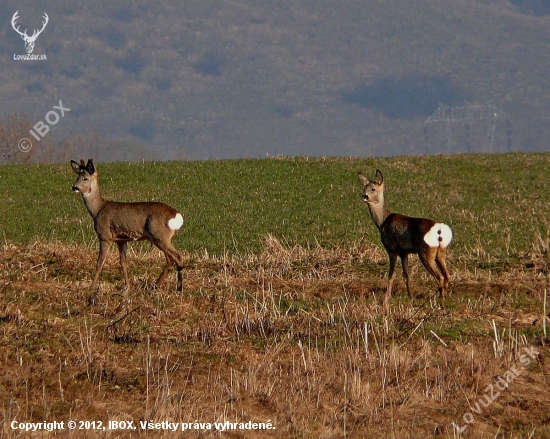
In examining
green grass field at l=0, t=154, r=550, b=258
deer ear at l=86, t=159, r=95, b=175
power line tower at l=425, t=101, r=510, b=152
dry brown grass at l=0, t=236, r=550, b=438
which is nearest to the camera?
dry brown grass at l=0, t=236, r=550, b=438

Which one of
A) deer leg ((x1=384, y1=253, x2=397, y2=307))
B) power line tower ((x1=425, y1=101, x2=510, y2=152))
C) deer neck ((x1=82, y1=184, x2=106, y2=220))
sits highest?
power line tower ((x1=425, y1=101, x2=510, y2=152))

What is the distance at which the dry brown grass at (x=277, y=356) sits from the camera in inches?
300

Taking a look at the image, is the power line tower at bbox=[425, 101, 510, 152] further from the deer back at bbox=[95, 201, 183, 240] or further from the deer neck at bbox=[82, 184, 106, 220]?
the deer back at bbox=[95, 201, 183, 240]

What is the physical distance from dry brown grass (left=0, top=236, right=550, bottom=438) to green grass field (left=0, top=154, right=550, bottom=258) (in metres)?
6.72

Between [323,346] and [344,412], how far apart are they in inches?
66.0

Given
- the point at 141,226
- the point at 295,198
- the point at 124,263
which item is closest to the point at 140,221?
the point at 141,226

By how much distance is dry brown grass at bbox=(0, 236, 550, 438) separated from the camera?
25.0 feet

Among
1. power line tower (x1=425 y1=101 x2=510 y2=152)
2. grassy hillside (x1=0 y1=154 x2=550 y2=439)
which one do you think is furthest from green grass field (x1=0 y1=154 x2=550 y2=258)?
power line tower (x1=425 y1=101 x2=510 y2=152)

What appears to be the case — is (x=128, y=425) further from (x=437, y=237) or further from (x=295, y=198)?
(x=295, y=198)

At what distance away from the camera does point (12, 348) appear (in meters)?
8.79

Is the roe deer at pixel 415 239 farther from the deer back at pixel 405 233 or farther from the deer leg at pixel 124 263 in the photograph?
the deer leg at pixel 124 263

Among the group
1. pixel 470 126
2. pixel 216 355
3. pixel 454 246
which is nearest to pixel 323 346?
pixel 216 355

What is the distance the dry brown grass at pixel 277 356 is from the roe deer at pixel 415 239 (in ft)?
1.36

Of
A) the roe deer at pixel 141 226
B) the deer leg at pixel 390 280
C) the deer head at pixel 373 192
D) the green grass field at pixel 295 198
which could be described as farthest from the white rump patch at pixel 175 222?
the green grass field at pixel 295 198
